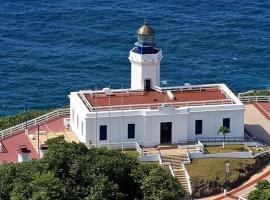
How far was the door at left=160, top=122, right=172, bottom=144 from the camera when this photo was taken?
82.0 m

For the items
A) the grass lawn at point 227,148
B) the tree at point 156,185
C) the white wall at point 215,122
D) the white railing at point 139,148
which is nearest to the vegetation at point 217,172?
the grass lawn at point 227,148

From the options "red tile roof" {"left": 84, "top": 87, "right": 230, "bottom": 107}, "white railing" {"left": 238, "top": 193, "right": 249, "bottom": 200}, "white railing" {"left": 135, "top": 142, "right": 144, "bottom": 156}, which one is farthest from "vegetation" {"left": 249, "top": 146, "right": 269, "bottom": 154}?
"white railing" {"left": 135, "top": 142, "right": 144, "bottom": 156}

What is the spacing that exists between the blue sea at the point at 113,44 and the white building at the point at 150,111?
1068 inches

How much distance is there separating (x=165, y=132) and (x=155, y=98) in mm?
3690

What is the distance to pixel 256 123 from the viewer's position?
8875cm

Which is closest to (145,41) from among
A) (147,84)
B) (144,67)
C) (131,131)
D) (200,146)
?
(144,67)

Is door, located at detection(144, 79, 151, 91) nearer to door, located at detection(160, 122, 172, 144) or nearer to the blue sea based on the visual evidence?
door, located at detection(160, 122, 172, 144)

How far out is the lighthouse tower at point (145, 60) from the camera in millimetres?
86188

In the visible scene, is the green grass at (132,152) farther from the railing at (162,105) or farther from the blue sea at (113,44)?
the blue sea at (113,44)

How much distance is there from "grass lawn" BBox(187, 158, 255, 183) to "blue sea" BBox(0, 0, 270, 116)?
35887 millimetres

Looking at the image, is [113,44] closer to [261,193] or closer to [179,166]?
[179,166]

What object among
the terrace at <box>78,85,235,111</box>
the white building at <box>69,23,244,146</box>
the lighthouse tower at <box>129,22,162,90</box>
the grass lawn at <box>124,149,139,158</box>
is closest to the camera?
the grass lawn at <box>124,149,139,158</box>

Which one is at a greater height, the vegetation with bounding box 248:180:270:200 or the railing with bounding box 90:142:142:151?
the railing with bounding box 90:142:142:151

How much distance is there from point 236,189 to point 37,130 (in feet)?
62.2
